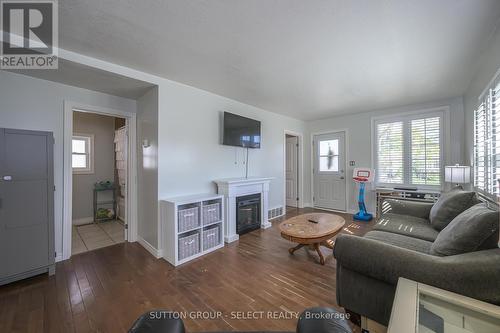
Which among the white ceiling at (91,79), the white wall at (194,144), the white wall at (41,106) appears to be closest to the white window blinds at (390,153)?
the white wall at (194,144)

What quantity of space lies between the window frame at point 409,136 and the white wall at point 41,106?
5.55m

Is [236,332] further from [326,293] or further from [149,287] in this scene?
[149,287]

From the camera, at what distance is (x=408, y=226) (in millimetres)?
2357

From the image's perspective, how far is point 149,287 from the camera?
2.12 m

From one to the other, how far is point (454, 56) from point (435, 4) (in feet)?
4.09

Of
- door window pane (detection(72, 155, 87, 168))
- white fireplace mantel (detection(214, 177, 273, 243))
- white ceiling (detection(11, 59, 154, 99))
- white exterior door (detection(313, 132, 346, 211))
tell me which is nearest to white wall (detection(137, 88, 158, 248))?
white ceiling (detection(11, 59, 154, 99))

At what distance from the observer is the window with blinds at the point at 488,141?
2014 millimetres

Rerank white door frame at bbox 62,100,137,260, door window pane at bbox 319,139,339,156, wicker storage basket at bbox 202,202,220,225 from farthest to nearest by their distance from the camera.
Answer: door window pane at bbox 319,139,339,156, wicker storage basket at bbox 202,202,220,225, white door frame at bbox 62,100,137,260

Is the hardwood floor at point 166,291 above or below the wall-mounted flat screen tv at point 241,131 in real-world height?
below

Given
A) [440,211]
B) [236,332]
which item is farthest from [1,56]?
[440,211]

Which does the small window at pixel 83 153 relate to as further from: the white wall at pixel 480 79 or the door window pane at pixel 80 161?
the white wall at pixel 480 79

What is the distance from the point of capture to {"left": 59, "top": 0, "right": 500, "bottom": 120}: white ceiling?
5.22ft

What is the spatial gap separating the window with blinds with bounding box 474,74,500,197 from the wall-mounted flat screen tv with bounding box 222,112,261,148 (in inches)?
124

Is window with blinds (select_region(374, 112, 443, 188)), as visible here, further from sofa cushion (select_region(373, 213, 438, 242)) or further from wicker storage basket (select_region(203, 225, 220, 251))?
wicker storage basket (select_region(203, 225, 220, 251))
